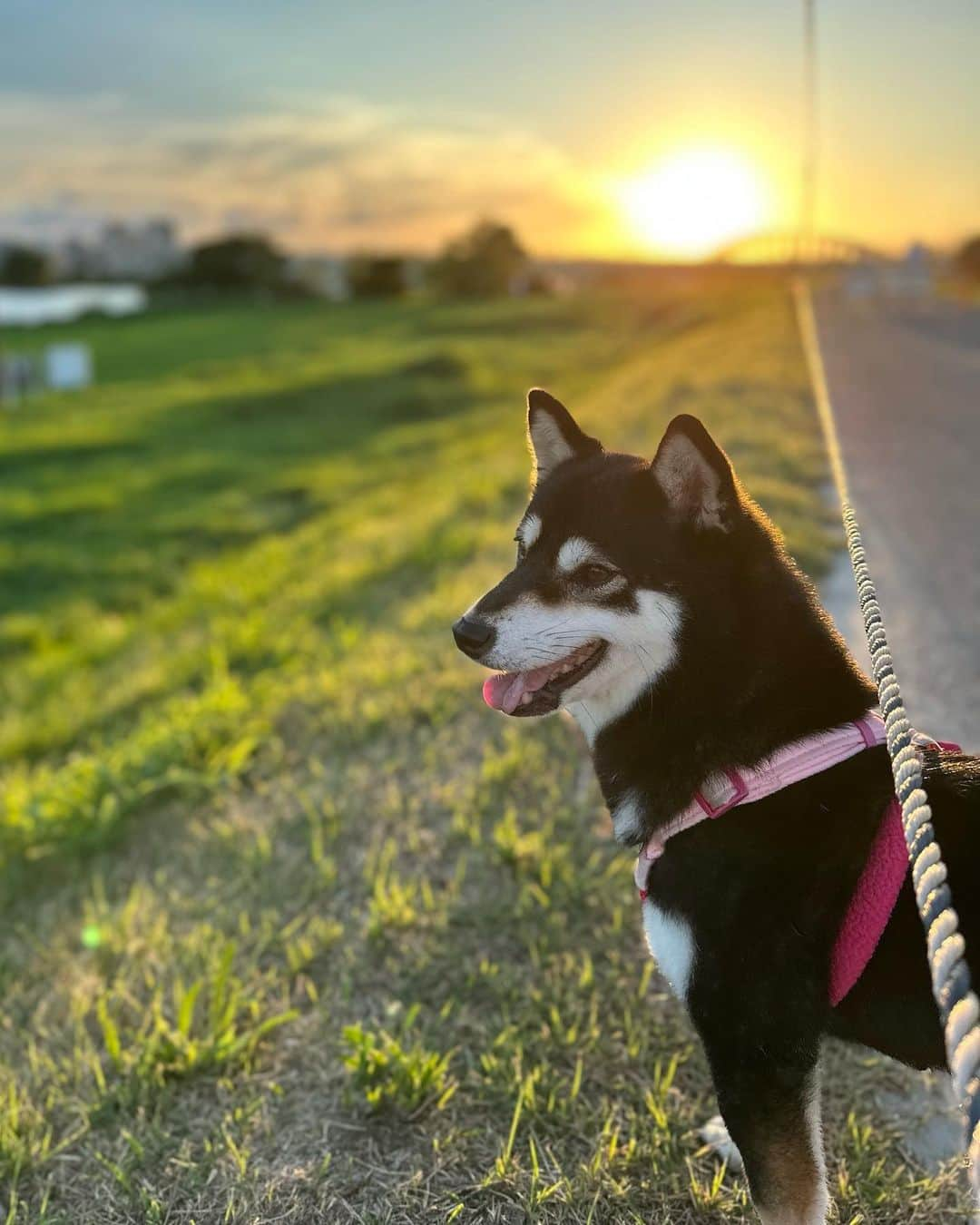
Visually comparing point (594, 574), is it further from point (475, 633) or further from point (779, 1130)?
point (779, 1130)

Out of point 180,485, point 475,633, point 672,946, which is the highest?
point 475,633

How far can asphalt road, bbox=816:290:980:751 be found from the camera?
5.27 m

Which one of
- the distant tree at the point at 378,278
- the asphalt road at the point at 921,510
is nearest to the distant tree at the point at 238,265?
the distant tree at the point at 378,278

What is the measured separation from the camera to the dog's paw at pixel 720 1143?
272 centimetres

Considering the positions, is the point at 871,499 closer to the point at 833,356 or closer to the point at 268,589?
the point at 268,589

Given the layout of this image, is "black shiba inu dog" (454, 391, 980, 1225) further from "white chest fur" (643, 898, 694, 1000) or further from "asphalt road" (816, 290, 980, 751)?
"asphalt road" (816, 290, 980, 751)

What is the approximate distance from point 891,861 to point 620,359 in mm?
31966

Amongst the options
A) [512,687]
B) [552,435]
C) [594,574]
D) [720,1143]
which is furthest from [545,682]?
[720,1143]

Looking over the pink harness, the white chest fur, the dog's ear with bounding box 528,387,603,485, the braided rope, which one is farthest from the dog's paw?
the dog's ear with bounding box 528,387,603,485

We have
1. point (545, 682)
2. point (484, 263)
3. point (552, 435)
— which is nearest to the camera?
point (545, 682)

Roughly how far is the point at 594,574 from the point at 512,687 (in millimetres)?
360

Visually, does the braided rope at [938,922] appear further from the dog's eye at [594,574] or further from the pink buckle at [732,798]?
the dog's eye at [594,574]

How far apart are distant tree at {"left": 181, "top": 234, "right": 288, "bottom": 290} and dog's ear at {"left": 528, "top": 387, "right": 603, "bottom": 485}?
76.4 metres

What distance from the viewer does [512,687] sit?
2.72 meters
